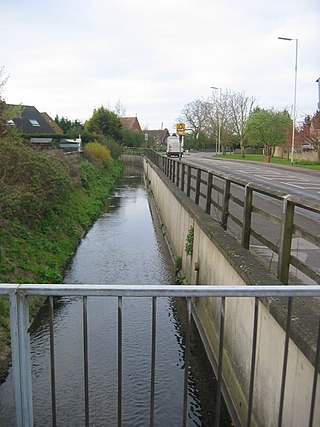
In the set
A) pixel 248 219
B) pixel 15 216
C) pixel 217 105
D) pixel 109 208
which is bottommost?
Answer: pixel 109 208

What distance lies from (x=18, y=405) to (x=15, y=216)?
34.3 ft

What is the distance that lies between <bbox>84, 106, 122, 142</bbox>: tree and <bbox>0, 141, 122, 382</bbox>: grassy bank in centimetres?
4050

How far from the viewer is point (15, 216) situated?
41.1 ft

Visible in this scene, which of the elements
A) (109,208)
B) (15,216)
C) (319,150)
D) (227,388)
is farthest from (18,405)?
(319,150)

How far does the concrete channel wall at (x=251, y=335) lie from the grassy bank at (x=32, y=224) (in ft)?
10.8

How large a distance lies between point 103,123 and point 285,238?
55.7m

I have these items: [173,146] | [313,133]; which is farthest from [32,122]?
[313,133]

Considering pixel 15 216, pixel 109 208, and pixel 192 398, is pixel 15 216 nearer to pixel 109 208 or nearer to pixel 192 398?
pixel 192 398

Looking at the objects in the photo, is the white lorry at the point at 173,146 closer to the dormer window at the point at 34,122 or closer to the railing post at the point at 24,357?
the dormer window at the point at 34,122

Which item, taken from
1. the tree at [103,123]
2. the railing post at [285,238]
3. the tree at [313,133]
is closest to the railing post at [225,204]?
the railing post at [285,238]

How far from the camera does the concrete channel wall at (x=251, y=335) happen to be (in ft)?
11.3

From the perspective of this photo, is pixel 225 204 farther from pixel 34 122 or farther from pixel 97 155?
Answer: pixel 34 122

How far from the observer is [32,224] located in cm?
1320

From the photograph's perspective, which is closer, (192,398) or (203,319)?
(192,398)
